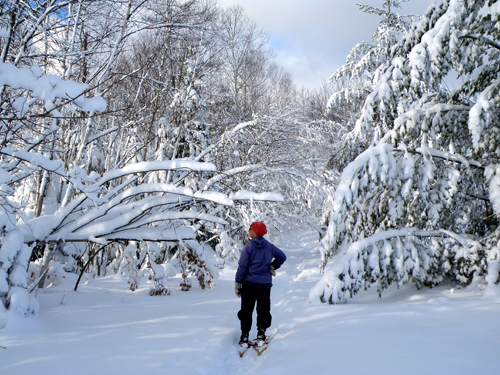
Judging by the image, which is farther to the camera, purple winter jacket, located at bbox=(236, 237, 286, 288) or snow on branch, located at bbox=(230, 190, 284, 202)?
purple winter jacket, located at bbox=(236, 237, 286, 288)

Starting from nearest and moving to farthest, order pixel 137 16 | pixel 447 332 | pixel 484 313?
pixel 447 332 → pixel 484 313 → pixel 137 16

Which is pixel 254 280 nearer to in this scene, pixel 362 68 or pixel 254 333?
pixel 254 333

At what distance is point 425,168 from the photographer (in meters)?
4.89

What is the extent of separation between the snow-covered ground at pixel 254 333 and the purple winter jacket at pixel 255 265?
701 millimetres

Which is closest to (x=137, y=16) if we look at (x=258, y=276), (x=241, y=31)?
(x=258, y=276)

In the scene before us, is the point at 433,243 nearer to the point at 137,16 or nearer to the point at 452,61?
the point at 452,61

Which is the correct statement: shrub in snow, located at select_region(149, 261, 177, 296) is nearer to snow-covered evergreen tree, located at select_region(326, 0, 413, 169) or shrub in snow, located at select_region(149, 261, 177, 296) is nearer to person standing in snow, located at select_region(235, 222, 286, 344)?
person standing in snow, located at select_region(235, 222, 286, 344)

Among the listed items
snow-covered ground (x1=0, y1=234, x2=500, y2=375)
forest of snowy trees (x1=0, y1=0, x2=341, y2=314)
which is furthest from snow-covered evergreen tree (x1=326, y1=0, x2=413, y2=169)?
snow-covered ground (x1=0, y1=234, x2=500, y2=375)

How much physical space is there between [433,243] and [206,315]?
378cm

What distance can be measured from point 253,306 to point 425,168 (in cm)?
323

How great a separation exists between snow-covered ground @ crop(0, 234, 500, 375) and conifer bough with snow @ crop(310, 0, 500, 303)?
546 millimetres

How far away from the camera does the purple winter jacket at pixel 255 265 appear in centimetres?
435

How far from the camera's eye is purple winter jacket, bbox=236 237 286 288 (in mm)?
4352

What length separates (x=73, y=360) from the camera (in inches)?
117
